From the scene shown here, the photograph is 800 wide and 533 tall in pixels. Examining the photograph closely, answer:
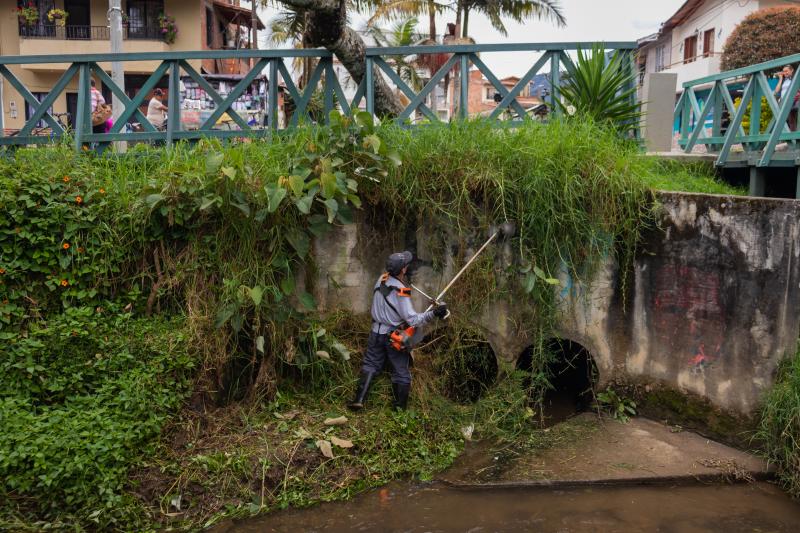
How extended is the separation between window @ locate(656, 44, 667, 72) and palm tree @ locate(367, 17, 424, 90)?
50.4ft

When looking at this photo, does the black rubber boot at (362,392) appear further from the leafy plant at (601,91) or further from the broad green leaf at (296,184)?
the leafy plant at (601,91)

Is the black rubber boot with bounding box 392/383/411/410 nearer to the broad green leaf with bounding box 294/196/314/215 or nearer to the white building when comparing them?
the broad green leaf with bounding box 294/196/314/215

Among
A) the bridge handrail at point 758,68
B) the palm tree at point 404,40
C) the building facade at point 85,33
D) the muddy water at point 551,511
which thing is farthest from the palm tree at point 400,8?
the muddy water at point 551,511

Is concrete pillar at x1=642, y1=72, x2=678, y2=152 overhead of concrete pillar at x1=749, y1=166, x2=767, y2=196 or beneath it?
overhead

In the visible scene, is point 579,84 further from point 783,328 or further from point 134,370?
point 134,370

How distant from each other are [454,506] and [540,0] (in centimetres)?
1957

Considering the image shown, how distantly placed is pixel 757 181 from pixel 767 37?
13.0 metres

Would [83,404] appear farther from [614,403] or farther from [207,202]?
[614,403]

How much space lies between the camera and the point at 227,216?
23.1ft

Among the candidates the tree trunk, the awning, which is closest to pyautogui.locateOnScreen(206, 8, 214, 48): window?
the awning

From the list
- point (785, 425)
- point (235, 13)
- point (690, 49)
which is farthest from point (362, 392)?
point (235, 13)

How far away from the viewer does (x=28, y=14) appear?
1040 inches

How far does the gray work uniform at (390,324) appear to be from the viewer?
6926mm

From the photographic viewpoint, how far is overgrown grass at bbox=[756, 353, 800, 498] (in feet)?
21.5
